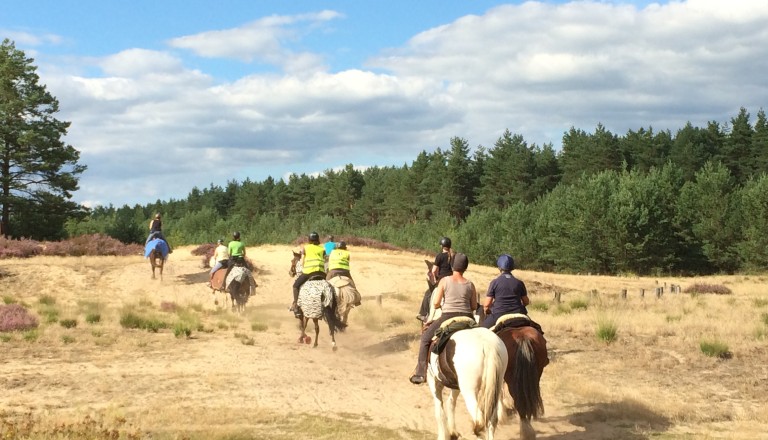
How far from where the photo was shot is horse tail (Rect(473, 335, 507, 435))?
28.5 ft

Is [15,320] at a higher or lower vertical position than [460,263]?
lower

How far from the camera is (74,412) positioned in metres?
11.0

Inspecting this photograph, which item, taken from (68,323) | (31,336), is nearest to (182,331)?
(68,323)

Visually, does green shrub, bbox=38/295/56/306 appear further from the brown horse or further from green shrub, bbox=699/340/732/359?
green shrub, bbox=699/340/732/359

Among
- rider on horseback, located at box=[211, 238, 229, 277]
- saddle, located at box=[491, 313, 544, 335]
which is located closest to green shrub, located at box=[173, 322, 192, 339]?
rider on horseback, located at box=[211, 238, 229, 277]

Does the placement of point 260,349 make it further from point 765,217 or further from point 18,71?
point 765,217

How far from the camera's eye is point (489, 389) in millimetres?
8656

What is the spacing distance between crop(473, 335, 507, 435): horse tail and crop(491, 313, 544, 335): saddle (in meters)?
1.58

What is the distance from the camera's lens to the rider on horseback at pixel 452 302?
10383 mm

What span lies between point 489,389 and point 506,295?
2.31m

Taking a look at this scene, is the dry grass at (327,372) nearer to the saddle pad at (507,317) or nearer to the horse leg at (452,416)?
the horse leg at (452,416)

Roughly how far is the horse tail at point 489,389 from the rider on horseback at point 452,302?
1.48m

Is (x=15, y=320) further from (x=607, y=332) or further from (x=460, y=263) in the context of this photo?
(x=607, y=332)

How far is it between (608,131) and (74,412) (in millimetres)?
81161
